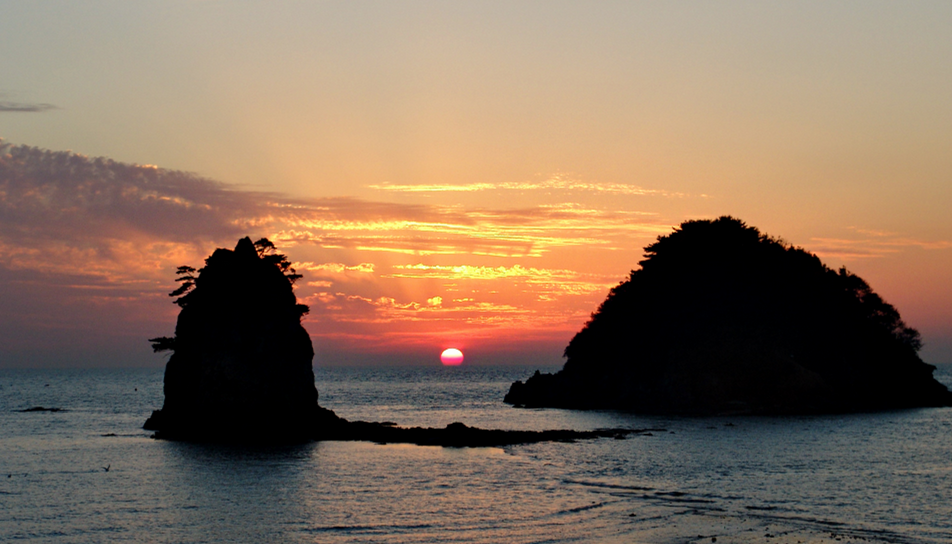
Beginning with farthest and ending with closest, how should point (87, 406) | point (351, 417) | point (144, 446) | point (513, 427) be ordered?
point (87, 406) < point (351, 417) < point (513, 427) < point (144, 446)

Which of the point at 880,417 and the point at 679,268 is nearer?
the point at 880,417

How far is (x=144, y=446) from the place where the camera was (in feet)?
215

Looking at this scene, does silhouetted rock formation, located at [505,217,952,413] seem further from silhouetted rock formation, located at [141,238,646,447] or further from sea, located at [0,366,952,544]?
silhouetted rock formation, located at [141,238,646,447]

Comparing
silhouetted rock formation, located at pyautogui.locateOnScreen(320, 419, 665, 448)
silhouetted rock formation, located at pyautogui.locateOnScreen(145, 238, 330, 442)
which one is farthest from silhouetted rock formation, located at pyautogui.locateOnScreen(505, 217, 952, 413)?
silhouetted rock formation, located at pyautogui.locateOnScreen(145, 238, 330, 442)

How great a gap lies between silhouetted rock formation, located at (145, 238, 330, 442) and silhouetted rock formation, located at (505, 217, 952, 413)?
169ft

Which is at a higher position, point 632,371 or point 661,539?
point 632,371

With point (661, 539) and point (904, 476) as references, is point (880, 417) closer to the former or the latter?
point (904, 476)

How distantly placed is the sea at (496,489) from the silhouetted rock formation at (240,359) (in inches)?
197

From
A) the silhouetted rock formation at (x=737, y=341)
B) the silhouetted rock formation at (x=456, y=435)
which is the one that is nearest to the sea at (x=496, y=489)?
A: the silhouetted rock formation at (x=456, y=435)

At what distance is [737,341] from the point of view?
108125mm

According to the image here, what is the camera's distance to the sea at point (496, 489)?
115 feet

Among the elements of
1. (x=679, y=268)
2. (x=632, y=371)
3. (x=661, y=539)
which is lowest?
(x=661, y=539)

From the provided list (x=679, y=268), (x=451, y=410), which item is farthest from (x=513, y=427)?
(x=679, y=268)

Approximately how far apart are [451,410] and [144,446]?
50.6 m
